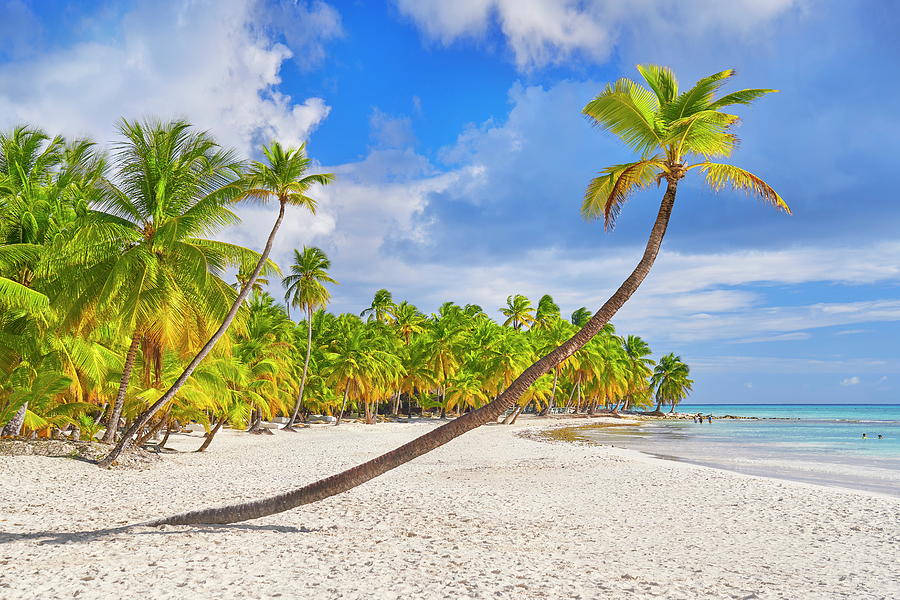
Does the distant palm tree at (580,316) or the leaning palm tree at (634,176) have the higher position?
the distant palm tree at (580,316)

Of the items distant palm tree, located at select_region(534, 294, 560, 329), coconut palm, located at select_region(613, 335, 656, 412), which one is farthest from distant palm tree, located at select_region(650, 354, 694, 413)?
distant palm tree, located at select_region(534, 294, 560, 329)

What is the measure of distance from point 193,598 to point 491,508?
6.23m

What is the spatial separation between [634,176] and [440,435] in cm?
522

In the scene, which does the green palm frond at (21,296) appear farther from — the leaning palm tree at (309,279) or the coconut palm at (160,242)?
the leaning palm tree at (309,279)

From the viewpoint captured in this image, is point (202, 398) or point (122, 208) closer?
point (122, 208)

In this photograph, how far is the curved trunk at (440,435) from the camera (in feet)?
25.0

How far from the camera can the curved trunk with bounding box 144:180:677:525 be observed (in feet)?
25.0

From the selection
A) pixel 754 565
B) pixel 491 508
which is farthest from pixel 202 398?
pixel 754 565

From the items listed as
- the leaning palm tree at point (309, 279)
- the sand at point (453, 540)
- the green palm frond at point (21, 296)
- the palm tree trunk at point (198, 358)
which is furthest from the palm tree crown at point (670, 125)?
Result: the leaning palm tree at point (309, 279)

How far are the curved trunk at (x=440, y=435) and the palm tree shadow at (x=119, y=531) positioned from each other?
144 millimetres

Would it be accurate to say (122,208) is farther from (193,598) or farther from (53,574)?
(193,598)

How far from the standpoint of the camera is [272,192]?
15133 millimetres

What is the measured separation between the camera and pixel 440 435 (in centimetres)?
766

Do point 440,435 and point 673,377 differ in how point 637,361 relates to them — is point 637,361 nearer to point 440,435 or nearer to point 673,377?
point 673,377
